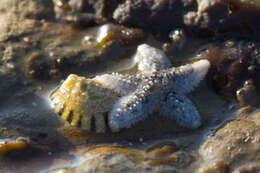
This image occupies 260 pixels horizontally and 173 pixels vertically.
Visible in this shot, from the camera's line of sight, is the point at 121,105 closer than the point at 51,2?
Yes

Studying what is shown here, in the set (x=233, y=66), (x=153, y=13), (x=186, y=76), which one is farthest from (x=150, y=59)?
(x=233, y=66)

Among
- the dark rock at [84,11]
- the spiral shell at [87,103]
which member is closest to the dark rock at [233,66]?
the spiral shell at [87,103]

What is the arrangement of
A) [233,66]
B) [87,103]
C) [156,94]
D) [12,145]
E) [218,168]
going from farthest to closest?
[233,66]
[156,94]
[87,103]
[12,145]
[218,168]

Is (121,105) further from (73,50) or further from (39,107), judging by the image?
(73,50)

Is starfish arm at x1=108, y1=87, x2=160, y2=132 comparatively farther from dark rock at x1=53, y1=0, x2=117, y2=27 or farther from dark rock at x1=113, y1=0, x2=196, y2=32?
dark rock at x1=53, y1=0, x2=117, y2=27

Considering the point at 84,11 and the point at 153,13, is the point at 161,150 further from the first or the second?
the point at 84,11

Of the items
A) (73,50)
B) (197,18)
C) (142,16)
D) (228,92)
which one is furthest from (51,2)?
(228,92)

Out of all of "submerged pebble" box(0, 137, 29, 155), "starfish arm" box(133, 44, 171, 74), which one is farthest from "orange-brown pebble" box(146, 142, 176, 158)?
"submerged pebble" box(0, 137, 29, 155)
